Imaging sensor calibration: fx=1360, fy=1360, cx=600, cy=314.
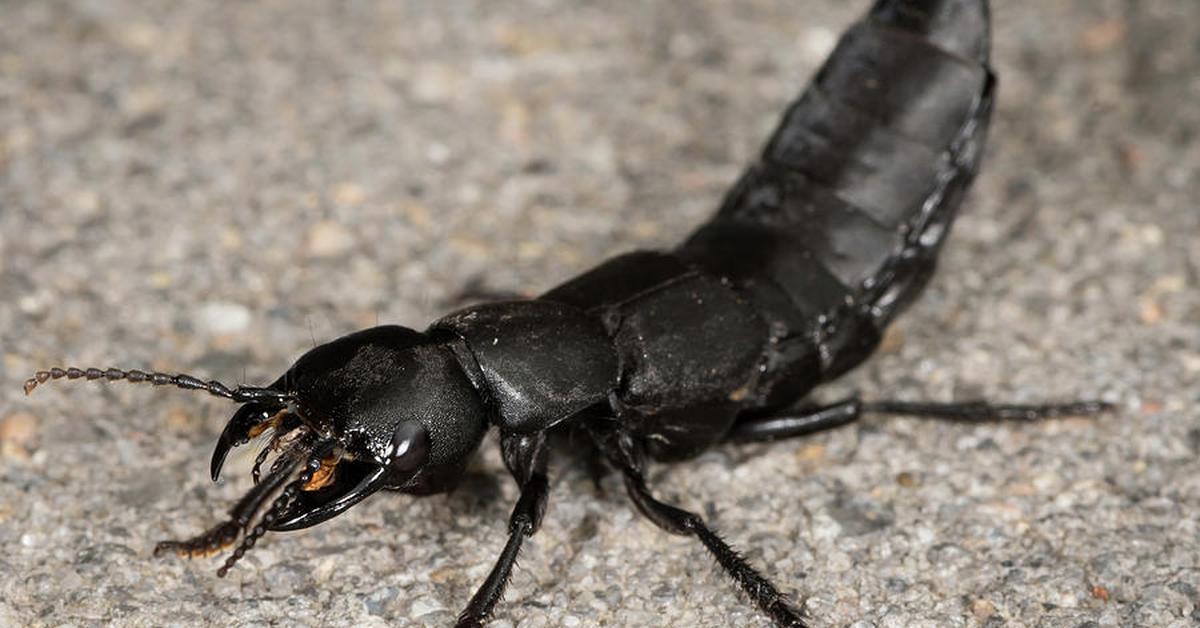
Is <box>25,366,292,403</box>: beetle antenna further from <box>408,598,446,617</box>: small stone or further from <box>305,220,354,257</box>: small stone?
<box>305,220,354,257</box>: small stone

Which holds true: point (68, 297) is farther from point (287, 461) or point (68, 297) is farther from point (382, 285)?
point (287, 461)

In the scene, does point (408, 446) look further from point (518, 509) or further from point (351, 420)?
point (518, 509)

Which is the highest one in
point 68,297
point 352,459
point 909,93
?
point 909,93

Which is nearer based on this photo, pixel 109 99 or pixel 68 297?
pixel 68 297

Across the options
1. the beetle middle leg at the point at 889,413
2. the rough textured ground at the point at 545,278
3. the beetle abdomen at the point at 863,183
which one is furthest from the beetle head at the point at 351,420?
the beetle abdomen at the point at 863,183

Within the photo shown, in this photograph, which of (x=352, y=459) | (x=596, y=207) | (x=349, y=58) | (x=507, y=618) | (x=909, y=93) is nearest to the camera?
(x=352, y=459)

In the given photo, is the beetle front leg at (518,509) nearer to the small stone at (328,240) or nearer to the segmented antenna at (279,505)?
the segmented antenna at (279,505)

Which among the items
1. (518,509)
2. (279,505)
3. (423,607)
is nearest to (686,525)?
(518,509)

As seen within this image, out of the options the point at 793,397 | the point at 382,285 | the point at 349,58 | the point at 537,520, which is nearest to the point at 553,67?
the point at 349,58

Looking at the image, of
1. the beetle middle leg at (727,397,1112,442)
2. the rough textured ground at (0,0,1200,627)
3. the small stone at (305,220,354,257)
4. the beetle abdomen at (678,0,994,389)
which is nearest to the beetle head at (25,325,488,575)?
the rough textured ground at (0,0,1200,627)
